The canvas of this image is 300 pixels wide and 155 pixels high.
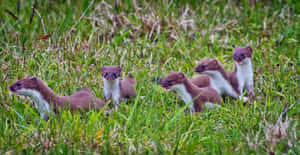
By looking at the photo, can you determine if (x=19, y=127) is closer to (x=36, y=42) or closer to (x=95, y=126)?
(x=95, y=126)

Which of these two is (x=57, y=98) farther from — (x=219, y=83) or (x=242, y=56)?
(x=242, y=56)

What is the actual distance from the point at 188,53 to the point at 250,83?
124 cm

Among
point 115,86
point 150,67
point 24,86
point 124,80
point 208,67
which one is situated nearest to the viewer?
point 24,86

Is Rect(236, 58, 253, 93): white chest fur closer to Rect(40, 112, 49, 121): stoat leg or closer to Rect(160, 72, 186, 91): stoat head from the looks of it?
Rect(160, 72, 186, 91): stoat head

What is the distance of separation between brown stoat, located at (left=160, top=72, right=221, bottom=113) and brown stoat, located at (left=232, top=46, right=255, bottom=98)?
557 mm

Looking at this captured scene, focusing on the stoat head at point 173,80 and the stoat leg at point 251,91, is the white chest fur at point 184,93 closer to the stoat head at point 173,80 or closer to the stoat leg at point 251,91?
the stoat head at point 173,80

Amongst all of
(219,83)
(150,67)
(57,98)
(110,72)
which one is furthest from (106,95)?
(219,83)

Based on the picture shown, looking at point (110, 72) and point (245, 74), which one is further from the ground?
point (110, 72)

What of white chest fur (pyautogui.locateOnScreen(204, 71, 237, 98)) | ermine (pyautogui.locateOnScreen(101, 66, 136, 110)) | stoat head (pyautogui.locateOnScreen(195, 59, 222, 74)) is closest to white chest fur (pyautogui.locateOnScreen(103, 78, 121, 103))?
ermine (pyautogui.locateOnScreen(101, 66, 136, 110))

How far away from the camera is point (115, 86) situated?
4852mm

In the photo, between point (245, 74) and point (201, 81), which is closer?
point (245, 74)

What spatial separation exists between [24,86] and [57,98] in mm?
322

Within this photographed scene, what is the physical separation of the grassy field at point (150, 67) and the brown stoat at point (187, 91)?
0.43 feet

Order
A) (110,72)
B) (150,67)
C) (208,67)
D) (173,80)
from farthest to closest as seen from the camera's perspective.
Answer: (150,67) < (208,67) < (110,72) < (173,80)
